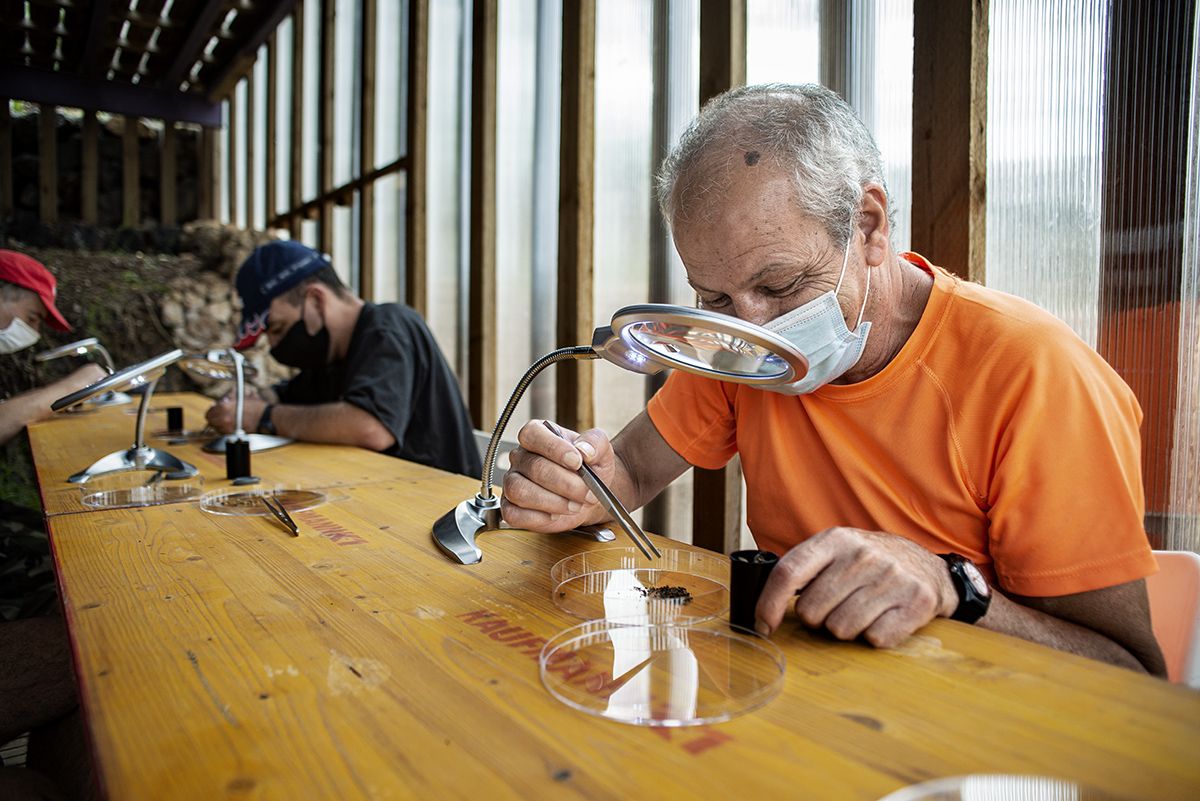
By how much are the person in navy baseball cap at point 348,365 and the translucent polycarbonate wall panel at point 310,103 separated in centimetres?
502

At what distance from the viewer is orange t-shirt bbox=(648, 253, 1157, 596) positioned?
3.57 feet

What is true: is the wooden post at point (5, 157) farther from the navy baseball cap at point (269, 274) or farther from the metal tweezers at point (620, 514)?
the metal tweezers at point (620, 514)

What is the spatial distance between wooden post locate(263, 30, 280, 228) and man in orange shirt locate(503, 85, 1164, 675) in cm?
853

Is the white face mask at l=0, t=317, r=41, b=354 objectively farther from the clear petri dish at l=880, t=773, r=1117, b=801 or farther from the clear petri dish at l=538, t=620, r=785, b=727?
the clear petri dish at l=880, t=773, r=1117, b=801

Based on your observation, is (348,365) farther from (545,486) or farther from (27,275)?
(545,486)

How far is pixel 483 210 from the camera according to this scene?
430 cm

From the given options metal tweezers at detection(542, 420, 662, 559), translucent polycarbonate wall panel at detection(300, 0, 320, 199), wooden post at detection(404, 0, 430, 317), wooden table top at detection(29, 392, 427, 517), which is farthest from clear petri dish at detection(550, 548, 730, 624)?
translucent polycarbonate wall panel at detection(300, 0, 320, 199)

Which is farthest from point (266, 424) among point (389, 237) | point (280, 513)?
point (389, 237)

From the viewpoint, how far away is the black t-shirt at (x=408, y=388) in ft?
9.11

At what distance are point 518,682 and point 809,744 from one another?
30 cm

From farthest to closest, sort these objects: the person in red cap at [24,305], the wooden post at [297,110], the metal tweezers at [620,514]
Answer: the wooden post at [297,110], the person in red cap at [24,305], the metal tweezers at [620,514]

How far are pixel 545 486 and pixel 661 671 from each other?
578 mm

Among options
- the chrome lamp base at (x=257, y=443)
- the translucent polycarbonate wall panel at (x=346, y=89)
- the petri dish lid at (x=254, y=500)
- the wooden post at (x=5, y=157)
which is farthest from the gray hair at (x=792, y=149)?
the wooden post at (x=5, y=157)

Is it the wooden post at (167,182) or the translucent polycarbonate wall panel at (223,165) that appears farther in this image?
the translucent polycarbonate wall panel at (223,165)
